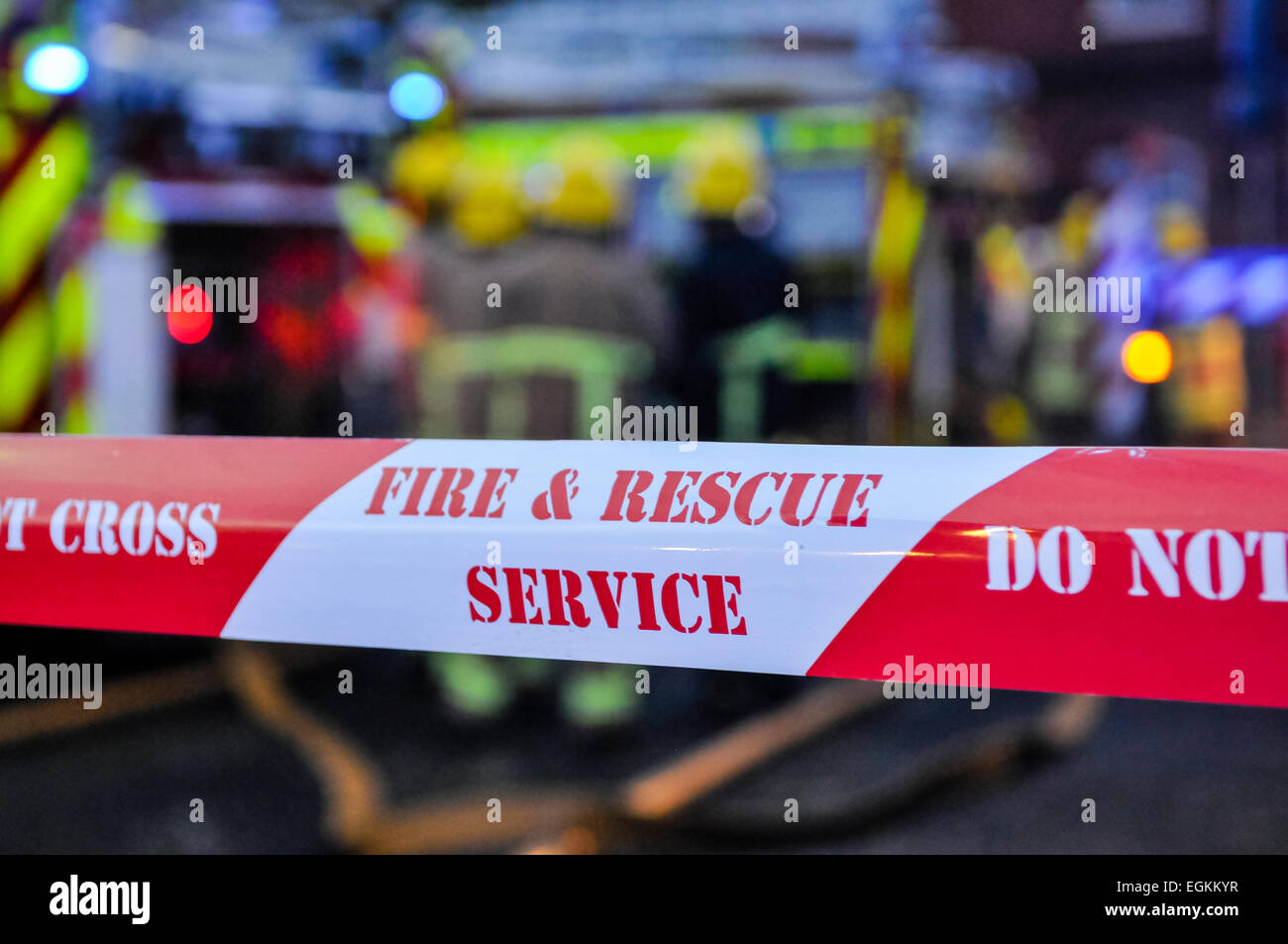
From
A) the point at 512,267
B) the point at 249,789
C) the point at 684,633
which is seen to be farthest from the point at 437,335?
the point at 684,633

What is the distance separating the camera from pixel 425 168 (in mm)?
6508

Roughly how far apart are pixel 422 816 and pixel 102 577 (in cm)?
191

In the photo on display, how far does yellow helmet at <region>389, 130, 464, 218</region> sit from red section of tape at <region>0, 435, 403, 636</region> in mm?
4444

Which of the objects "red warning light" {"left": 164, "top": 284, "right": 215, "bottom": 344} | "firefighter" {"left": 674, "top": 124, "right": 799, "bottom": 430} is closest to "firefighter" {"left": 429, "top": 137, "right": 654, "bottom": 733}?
"firefighter" {"left": 674, "top": 124, "right": 799, "bottom": 430}

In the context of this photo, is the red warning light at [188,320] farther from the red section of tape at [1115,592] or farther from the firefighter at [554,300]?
the red section of tape at [1115,592]

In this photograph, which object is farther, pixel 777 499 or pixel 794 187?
pixel 794 187

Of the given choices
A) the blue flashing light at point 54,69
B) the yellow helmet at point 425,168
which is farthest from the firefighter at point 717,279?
the blue flashing light at point 54,69

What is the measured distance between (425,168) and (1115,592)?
226 inches

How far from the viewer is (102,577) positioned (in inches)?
64.2

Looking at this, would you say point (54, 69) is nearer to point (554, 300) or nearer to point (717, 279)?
point (554, 300)

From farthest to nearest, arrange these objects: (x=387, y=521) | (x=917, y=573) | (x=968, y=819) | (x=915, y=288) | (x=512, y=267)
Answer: (x=915, y=288) < (x=512, y=267) < (x=968, y=819) < (x=387, y=521) < (x=917, y=573)

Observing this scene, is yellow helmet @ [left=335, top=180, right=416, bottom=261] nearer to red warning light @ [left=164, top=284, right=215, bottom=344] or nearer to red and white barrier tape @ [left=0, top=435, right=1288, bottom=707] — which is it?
red warning light @ [left=164, top=284, right=215, bottom=344]

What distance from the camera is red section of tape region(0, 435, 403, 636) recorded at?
5.15 feet
